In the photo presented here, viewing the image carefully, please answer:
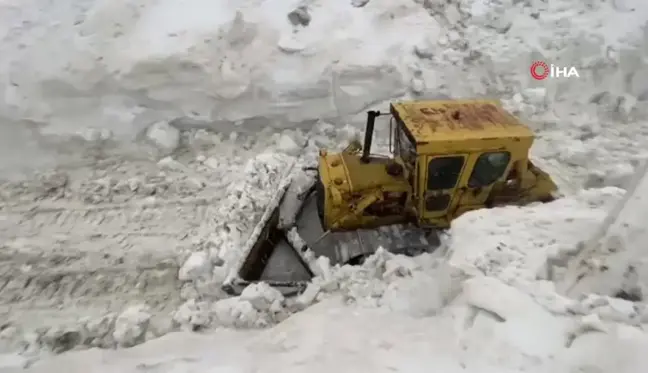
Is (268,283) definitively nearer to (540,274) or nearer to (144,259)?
(144,259)

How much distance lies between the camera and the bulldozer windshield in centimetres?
395

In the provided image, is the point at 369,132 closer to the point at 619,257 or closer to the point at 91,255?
the point at 619,257

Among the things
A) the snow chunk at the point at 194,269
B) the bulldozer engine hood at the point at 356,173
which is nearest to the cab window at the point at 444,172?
the bulldozer engine hood at the point at 356,173

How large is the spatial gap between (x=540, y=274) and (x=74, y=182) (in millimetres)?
3973

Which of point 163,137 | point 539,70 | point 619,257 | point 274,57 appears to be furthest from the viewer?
point 539,70

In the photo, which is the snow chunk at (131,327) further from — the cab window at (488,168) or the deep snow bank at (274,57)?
the deep snow bank at (274,57)

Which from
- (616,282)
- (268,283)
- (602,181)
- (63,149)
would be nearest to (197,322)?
(268,283)

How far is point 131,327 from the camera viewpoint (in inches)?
147

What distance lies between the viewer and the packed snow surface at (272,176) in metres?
2.88

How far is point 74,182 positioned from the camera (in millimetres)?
5273

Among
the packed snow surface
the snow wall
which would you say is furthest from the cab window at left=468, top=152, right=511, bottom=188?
the snow wall

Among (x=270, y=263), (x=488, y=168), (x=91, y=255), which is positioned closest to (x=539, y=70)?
(x=488, y=168)

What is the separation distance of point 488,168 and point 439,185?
334mm

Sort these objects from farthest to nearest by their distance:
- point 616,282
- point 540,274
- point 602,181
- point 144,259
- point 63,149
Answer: point 63,149
point 602,181
point 144,259
point 540,274
point 616,282
